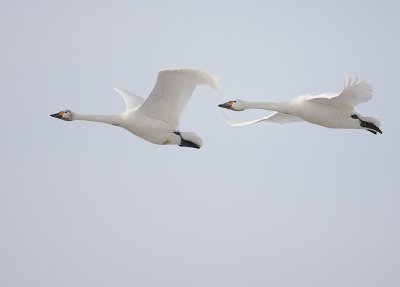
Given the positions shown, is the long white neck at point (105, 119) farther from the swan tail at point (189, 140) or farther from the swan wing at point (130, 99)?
the swan tail at point (189, 140)

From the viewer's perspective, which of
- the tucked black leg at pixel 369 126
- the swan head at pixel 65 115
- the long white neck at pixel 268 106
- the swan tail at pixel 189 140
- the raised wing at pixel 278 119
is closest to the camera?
the tucked black leg at pixel 369 126

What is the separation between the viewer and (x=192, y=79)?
31.6 m

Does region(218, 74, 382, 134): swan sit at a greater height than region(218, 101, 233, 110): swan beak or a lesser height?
greater

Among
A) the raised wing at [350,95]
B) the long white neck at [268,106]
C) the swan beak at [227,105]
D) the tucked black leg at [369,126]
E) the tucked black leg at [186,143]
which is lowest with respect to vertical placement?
the tucked black leg at [186,143]

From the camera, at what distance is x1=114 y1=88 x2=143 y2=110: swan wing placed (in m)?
34.7

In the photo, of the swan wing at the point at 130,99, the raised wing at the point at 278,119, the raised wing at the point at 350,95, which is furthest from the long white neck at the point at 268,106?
the swan wing at the point at 130,99

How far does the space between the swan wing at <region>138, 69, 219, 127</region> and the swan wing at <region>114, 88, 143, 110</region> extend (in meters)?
2.12

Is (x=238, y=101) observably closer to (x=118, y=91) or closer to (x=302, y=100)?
(x=302, y=100)

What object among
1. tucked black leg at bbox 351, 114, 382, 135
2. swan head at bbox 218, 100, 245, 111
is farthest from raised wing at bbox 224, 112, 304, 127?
tucked black leg at bbox 351, 114, 382, 135

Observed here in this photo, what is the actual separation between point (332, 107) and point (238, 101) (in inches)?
95.1

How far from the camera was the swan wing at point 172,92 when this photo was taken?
31.2 m

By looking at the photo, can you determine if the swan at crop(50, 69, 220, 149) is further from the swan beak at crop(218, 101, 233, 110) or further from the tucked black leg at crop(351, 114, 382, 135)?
the tucked black leg at crop(351, 114, 382, 135)

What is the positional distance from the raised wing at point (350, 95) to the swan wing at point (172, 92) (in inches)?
110

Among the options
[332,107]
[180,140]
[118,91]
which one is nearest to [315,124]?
[332,107]
